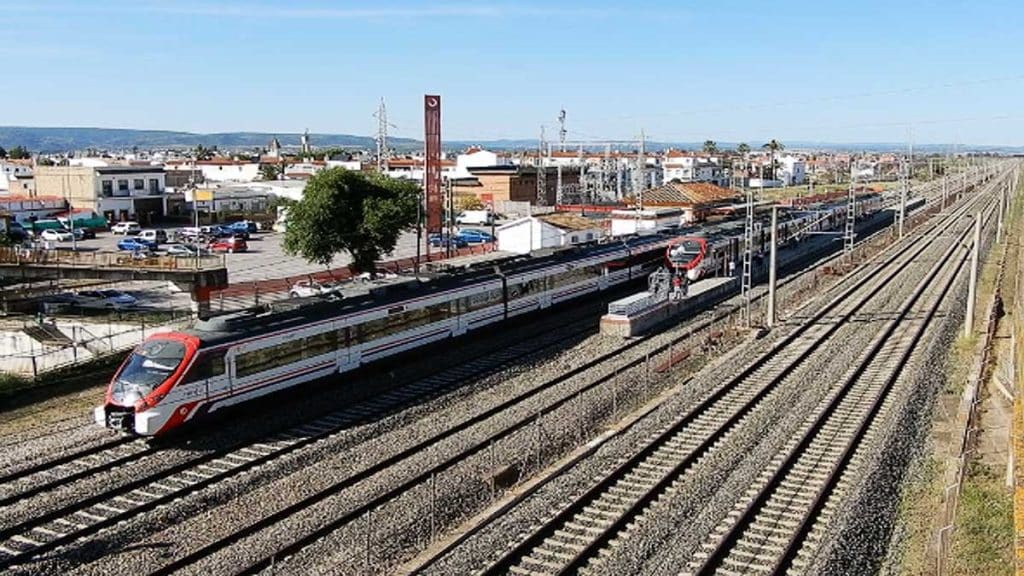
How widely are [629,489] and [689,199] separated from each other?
59.9 m

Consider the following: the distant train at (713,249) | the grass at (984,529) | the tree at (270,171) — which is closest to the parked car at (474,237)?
the distant train at (713,249)

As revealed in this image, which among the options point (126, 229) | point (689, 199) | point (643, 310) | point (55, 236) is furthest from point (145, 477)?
point (689, 199)

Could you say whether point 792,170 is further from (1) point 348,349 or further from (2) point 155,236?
(1) point 348,349

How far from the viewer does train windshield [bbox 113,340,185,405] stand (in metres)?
17.4

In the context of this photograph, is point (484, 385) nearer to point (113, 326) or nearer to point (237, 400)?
point (237, 400)

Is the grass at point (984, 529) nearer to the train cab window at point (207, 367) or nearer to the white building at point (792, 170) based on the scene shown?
the train cab window at point (207, 367)

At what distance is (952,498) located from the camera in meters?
→ 15.1

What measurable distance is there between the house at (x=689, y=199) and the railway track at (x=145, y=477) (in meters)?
47.2

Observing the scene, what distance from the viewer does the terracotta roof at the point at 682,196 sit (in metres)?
72.5

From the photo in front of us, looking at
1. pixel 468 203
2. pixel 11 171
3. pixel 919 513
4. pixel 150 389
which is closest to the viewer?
pixel 919 513

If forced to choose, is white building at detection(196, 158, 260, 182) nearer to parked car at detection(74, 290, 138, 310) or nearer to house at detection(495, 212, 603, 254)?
house at detection(495, 212, 603, 254)

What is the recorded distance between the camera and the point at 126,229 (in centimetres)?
6600

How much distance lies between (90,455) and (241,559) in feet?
21.3

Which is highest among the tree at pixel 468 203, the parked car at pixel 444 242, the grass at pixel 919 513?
the tree at pixel 468 203
